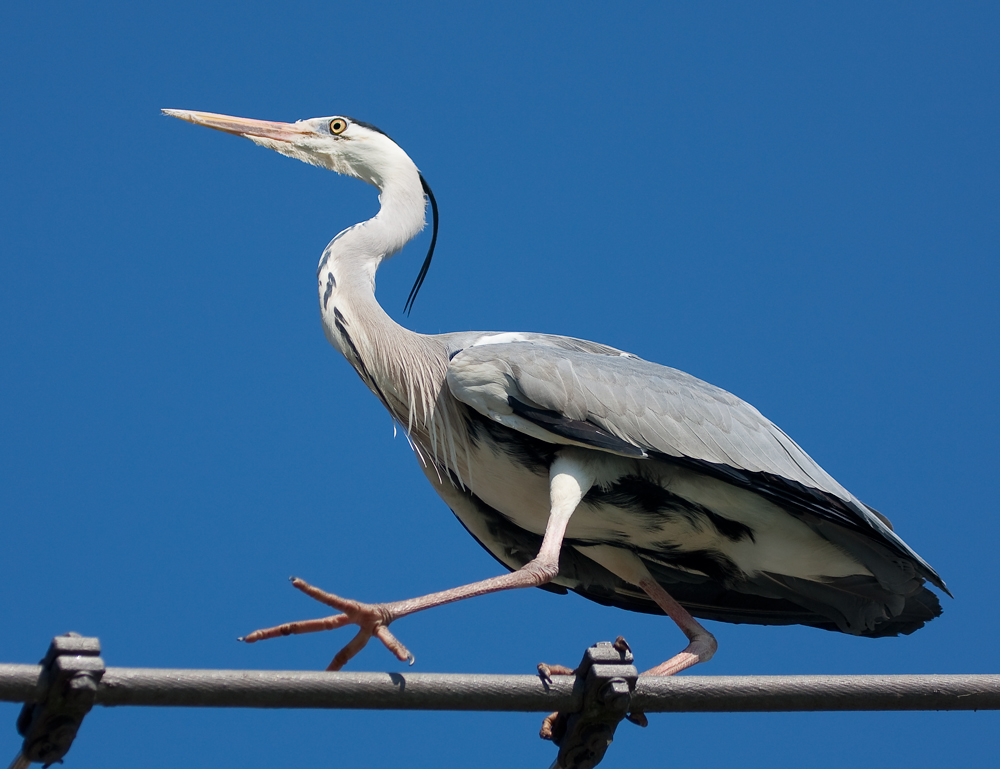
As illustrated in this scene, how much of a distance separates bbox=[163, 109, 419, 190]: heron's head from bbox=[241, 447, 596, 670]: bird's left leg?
2011mm

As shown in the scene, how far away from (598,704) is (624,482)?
1.48 meters

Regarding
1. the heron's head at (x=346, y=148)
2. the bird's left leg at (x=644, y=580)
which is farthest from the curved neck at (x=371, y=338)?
the bird's left leg at (x=644, y=580)

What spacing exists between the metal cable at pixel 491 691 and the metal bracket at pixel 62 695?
34 millimetres

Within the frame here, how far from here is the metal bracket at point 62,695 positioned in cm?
282

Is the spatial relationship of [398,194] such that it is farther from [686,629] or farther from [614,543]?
[686,629]

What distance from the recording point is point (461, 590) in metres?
4.02

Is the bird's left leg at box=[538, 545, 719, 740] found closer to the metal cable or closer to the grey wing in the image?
the grey wing

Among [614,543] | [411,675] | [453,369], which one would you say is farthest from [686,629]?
[411,675]

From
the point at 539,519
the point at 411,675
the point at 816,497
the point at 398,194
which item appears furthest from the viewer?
the point at 398,194

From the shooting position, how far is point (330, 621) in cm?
379

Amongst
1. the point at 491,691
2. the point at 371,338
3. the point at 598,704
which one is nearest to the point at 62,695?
the point at 491,691

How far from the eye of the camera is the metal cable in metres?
2.90

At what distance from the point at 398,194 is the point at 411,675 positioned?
3.17 metres

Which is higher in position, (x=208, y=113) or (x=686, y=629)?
(x=208, y=113)
